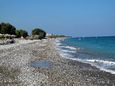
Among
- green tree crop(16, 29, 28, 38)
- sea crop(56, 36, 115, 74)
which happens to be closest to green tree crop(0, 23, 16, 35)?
green tree crop(16, 29, 28, 38)

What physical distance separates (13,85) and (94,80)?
227 inches

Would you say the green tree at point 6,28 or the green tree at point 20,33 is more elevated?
the green tree at point 6,28

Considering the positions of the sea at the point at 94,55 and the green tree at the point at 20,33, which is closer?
the sea at the point at 94,55

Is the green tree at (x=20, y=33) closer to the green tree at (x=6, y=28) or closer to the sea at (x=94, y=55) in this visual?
the green tree at (x=6, y=28)

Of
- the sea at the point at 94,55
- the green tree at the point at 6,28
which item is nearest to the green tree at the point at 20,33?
the green tree at the point at 6,28

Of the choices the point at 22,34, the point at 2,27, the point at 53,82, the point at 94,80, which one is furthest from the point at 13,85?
the point at 22,34

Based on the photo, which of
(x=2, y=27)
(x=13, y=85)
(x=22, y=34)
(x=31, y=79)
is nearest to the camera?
(x=13, y=85)

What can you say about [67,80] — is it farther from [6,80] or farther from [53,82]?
[6,80]

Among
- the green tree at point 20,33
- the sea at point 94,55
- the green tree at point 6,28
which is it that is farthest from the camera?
the green tree at point 20,33

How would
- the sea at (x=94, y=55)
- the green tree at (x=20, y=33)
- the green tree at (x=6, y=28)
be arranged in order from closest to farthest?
the sea at (x=94, y=55)
the green tree at (x=6, y=28)
the green tree at (x=20, y=33)

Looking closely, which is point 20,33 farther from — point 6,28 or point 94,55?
point 94,55

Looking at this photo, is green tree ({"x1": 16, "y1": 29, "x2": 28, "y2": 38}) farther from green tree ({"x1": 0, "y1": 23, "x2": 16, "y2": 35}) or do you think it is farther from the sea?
the sea

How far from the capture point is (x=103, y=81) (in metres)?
18.2

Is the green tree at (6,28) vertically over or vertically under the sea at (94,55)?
over
